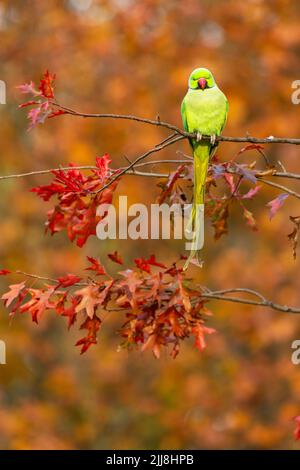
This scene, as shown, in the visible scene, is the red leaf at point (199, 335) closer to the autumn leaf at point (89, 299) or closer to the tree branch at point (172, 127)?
the autumn leaf at point (89, 299)

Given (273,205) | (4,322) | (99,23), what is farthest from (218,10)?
(273,205)

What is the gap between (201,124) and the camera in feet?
11.8

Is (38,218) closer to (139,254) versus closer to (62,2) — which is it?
(139,254)

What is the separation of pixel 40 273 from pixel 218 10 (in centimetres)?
401

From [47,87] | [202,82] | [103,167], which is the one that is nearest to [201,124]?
[202,82]

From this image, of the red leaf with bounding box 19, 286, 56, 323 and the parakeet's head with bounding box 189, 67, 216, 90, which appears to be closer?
the red leaf with bounding box 19, 286, 56, 323

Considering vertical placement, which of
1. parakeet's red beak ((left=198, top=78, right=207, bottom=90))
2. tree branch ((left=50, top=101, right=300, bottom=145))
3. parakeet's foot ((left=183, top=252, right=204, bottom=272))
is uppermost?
parakeet's red beak ((left=198, top=78, right=207, bottom=90))

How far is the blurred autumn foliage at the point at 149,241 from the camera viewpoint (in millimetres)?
10359

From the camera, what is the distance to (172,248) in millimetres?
11695

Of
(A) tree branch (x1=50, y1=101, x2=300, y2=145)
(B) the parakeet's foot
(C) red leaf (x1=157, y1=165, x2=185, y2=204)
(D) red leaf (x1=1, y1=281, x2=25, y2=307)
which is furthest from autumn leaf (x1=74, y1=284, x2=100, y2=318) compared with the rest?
(A) tree branch (x1=50, y1=101, x2=300, y2=145)

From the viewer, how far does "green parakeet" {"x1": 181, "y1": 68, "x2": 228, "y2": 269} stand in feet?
11.5

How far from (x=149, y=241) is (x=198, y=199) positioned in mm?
8207

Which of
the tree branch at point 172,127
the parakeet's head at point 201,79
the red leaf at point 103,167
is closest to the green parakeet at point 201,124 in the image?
the parakeet's head at point 201,79

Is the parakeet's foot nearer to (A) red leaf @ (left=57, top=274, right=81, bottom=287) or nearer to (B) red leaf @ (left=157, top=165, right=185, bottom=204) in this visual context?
(B) red leaf @ (left=157, top=165, right=185, bottom=204)
